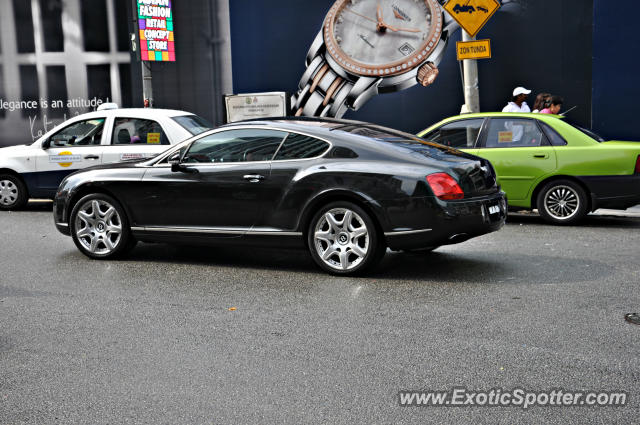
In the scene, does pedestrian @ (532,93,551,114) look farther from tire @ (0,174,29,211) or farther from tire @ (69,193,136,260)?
tire @ (0,174,29,211)

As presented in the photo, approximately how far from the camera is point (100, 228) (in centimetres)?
798

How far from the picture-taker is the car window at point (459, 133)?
34.6ft

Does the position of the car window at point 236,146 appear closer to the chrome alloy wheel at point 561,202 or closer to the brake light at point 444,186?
the brake light at point 444,186

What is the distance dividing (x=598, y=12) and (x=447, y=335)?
11.5 metres

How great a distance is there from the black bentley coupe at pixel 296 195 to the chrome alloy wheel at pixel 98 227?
0.4 inches

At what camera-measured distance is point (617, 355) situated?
4582mm

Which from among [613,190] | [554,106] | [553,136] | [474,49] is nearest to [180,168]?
[553,136]

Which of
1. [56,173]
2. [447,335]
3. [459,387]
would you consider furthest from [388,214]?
[56,173]

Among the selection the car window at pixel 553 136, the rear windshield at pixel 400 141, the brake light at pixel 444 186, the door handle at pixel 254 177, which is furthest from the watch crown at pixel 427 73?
the brake light at pixel 444 186

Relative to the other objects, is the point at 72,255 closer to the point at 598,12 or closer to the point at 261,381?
the point at 261,381

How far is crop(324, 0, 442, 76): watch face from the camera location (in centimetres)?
1580

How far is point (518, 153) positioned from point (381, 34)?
268 inches

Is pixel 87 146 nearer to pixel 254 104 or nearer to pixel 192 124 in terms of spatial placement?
pixel 192 124

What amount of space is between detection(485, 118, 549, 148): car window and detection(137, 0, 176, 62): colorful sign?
31.3 ft
